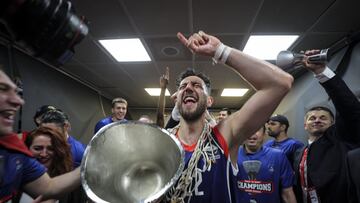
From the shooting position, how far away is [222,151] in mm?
1094

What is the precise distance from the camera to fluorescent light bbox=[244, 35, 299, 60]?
291cm

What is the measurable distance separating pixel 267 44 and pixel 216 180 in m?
2.47

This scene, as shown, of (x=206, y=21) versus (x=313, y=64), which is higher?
(x=206, y=21)

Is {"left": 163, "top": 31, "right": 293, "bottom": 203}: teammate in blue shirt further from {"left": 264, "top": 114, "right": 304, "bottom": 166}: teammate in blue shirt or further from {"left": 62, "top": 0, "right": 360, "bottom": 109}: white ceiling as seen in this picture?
{"left": 264, "top": 114, "right": 304, "bottom": 166}: teammate in blue shirt

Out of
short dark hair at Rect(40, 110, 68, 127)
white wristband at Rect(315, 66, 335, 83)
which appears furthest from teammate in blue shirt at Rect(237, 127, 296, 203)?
short dark hair at Rect(40, 110, 68, 127)

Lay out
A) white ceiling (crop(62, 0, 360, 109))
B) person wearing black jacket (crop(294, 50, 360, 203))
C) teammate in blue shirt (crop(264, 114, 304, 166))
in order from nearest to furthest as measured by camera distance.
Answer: person wearing black jacket (crop(294, 50, 360, 203)) → white ceiling (crop(62, 0, 360, 109)) → teammate in blue shirt (crop(264, 114, 304, 166))

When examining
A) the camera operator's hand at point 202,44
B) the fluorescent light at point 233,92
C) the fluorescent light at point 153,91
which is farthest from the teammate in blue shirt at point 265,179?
the fluorescent light at point 153,91

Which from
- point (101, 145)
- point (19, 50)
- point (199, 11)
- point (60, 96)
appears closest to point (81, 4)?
point (199, 11)

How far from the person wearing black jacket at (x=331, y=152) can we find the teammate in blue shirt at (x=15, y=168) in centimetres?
151

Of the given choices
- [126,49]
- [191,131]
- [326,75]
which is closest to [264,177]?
[326,75]

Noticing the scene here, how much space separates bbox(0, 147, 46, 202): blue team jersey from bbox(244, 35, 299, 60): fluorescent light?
250cm

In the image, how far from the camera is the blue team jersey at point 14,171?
3.46ft

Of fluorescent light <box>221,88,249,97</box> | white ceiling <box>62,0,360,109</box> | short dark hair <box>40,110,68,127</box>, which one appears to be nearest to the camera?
short dark hair <box>40,110,68,127</box>

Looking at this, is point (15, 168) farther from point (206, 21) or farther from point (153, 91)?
point (153, 91)
